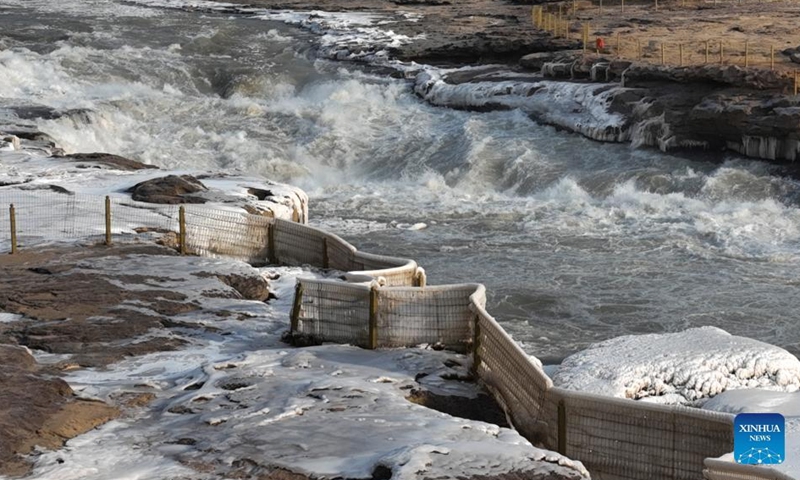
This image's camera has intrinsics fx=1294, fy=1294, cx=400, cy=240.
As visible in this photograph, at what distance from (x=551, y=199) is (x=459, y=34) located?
1362 centimetres

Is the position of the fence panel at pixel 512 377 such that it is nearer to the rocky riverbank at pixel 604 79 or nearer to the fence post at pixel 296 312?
the fence post at pixel 296 312

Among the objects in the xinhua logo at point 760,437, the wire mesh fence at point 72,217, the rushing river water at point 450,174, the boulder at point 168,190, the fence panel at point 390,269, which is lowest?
the rushing river water at point 450,174

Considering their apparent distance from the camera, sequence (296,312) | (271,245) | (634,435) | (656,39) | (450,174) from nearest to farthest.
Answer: (634,435)
(296,312)
(271,245)
(450,174)
(656,39)

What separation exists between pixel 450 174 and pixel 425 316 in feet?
50.1

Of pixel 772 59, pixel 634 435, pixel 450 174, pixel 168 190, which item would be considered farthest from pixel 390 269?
pixel 772 59

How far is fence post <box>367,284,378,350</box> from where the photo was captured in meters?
14.1

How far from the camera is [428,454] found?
35.3ft

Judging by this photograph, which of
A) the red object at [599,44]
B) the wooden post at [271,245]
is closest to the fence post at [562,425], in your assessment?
the wooden post at [271,245]

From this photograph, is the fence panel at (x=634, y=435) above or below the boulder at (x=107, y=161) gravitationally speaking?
above

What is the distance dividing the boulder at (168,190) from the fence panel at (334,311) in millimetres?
7186

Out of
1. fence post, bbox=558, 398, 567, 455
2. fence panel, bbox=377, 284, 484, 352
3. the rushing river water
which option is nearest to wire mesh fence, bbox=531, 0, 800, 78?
the rushing river water

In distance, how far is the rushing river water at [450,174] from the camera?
2031cm

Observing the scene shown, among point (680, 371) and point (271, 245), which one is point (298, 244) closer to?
point (271, 245)

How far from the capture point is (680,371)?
13.6 metres
